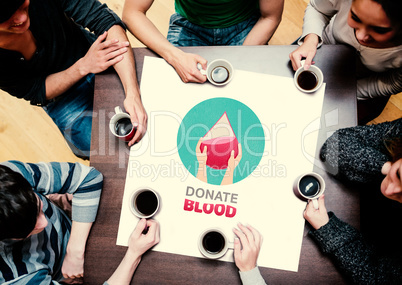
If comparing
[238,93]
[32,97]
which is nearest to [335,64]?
[238,93]

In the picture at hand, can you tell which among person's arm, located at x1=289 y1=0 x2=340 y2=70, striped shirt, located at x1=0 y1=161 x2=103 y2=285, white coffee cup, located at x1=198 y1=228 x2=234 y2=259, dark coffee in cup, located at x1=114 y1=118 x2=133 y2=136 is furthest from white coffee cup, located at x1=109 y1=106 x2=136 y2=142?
person's arm, located at x1=289 y1=0 x2=340 y2=70

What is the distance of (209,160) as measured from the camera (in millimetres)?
886

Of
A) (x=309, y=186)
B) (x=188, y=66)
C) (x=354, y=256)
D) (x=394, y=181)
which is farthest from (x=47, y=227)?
(x=394, y=181)

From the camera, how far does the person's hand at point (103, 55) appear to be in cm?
98

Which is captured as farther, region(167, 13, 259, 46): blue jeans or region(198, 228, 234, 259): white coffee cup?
region(167, 13, 259, 46): blue jeans

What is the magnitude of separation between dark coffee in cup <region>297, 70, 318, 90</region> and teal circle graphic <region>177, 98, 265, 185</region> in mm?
197

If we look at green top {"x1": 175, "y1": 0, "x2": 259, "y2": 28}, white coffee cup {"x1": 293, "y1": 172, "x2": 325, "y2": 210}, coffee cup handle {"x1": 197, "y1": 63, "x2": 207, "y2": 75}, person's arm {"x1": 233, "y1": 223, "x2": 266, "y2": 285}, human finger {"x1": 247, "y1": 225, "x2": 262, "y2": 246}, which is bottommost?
person's arm {"x1": 233, "y1": 223, "x2": 266, "y2": 285}

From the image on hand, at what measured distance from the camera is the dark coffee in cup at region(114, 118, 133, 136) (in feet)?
2.96

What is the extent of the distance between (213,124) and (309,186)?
380mm

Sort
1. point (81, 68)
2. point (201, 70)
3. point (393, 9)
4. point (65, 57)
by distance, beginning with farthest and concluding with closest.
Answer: point (65, 57) < point (81, 68) < point (201, 70) < point (393, 9)

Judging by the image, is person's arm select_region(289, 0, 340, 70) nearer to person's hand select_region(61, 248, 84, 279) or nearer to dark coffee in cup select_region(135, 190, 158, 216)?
dark coffee in cup select_region(135, 190, 158, 216)

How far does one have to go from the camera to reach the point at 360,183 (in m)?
0.82

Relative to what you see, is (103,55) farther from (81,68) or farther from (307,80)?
(307,80)

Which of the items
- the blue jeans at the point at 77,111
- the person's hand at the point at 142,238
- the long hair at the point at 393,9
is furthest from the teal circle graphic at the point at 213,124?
the blue jeans at the point at 77,111
